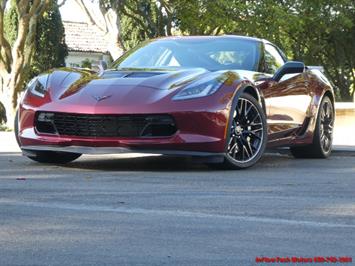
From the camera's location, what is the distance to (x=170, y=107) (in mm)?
6676

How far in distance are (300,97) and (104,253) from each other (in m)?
5.14

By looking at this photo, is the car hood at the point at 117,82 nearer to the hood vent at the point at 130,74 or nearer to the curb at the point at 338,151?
the hood vent at the point at 130,74

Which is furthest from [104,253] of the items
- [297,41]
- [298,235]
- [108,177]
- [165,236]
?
[297,41]

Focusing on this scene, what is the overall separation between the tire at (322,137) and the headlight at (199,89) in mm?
2323

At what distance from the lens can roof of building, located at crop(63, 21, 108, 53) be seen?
49.1m

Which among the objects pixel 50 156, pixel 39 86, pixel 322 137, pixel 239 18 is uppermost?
pixel 39 86

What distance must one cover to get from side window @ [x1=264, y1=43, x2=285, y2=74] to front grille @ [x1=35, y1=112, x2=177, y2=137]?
6.13 feet

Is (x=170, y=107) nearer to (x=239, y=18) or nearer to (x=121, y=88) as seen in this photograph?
(x=121, y=88)

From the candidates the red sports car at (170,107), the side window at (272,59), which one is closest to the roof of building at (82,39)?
the side window at (272,59)

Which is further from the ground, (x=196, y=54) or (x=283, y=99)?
(x=196, y=54)

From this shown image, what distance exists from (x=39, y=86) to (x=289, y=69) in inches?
101

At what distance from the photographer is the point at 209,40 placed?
27.4 ft

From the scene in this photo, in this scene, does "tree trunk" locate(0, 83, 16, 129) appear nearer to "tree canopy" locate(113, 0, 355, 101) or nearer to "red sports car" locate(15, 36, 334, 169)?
"tree canopy" locate(113, 0, 355, 101)

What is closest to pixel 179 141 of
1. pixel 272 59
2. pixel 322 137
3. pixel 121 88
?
pixel 121 88
